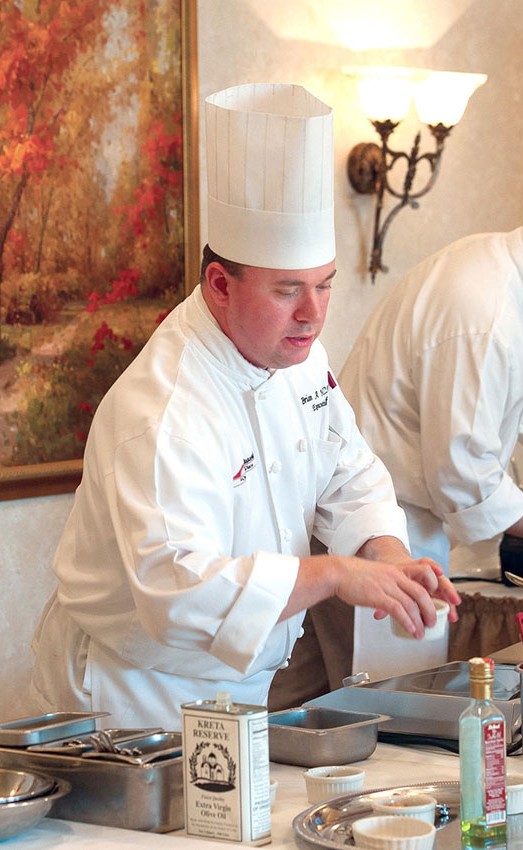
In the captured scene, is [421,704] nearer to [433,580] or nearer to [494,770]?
[433,580]

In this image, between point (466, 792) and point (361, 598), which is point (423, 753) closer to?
point (361, 598)

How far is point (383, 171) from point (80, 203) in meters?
1.17

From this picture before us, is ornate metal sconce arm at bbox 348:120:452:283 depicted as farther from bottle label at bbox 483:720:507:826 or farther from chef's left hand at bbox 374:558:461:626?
bottle label at bbox 483:720:507:826

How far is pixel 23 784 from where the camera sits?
4.68 feet

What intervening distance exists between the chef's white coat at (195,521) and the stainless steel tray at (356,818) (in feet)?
0.72

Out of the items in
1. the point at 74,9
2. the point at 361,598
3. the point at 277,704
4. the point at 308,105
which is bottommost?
the point at 277,704

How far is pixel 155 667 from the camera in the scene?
6.10 ft

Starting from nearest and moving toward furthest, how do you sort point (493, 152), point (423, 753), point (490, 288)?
point (423, 753), point (490, 288), point (493, 152)

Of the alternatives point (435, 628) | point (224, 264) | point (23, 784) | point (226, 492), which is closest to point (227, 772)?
point (23, 784)

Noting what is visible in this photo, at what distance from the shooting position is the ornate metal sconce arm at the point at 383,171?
386cm

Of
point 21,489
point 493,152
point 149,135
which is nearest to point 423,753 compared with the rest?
point 21,489

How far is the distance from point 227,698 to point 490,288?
5.30 ft

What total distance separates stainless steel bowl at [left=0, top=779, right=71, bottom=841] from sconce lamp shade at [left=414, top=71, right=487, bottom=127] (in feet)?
9.78

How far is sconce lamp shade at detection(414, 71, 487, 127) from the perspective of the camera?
3863 millimetres
